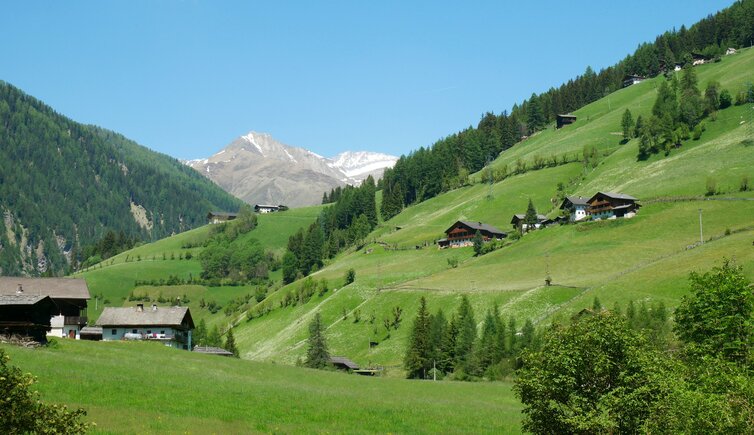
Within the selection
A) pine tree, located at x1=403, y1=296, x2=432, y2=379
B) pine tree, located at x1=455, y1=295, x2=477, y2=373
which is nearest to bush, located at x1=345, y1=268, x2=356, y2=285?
pine tree, located at x1=403, y1=296, x2=432, y2=379

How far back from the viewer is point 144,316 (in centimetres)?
→ 10375

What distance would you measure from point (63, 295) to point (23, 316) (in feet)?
88.0

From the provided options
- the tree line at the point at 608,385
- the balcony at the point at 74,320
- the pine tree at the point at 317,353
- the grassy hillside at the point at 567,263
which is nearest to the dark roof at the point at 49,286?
the balcony at the point at 74,320

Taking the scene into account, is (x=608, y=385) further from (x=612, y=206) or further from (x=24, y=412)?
(x=612, y=206)

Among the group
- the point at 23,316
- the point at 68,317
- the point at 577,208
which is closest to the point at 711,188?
the point at 577,208

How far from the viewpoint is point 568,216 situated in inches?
6275

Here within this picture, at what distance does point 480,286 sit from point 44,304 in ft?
252

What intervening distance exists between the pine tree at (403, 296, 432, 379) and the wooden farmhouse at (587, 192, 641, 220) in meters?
67.0

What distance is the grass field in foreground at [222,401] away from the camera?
37.5m

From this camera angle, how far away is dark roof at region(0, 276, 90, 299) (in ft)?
281

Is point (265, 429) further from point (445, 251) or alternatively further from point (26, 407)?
point (445, 251)

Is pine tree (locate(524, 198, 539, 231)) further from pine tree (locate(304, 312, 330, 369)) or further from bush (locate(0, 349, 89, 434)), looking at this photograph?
bush (locate(0, 349, 89, 434))

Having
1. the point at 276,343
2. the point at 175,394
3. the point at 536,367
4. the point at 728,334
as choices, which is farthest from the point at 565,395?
the point at 276,343

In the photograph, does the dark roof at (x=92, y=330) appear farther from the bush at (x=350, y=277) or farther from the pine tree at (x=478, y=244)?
the pine tree at (x=478, y=244)
